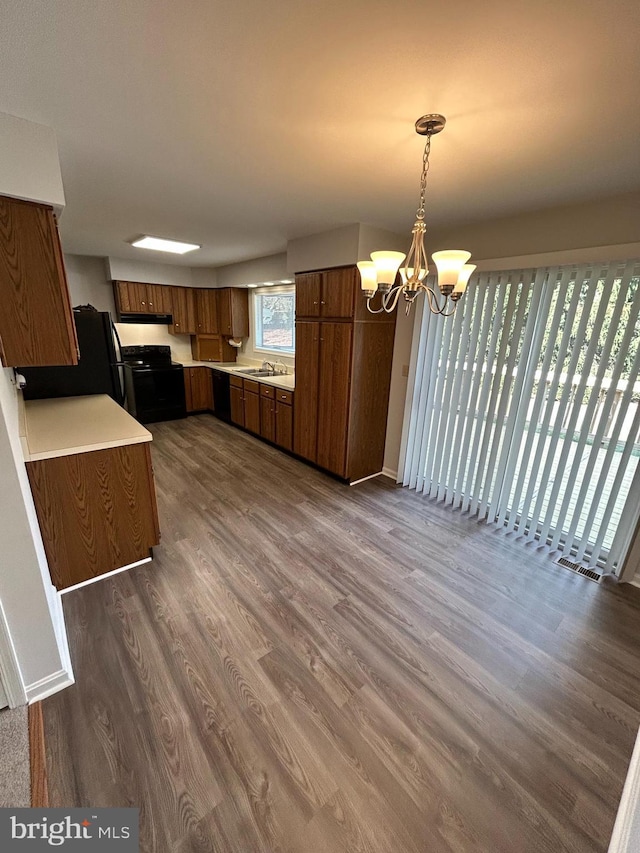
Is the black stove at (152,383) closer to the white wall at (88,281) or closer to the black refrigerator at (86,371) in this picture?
the white wall at (88,281)

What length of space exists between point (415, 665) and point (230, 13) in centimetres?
262

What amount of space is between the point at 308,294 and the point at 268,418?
1692 millimetres

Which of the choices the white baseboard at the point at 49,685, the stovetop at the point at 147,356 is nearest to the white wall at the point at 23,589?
the white baseboard at the point at 49,685

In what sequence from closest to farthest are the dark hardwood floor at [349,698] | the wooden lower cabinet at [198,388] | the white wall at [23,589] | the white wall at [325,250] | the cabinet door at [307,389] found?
1. the dark hardwood floor at [349,698]
2. the white wall at [23,589]
3. the white wall at [325,250]
4. the cabinet door at [307,389]
5. the wooden lower cabinet at [198,388]

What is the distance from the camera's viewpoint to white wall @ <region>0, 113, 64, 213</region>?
148 centimetres

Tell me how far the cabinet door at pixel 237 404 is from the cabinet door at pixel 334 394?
1743 mm

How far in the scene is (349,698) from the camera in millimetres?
1532

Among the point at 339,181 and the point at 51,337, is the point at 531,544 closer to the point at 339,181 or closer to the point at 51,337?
the point at 339,181

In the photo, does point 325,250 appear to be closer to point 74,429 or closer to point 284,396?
point 284,396

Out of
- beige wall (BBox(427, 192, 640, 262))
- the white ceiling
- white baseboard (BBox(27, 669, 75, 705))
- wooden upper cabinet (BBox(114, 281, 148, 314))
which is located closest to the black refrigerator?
the white ceiling

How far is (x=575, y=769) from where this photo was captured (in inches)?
51.8

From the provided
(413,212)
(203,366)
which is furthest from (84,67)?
(203,366)

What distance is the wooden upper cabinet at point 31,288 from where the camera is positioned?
1.51 metres

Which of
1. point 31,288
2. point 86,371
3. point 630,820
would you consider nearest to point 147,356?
point 86,371
